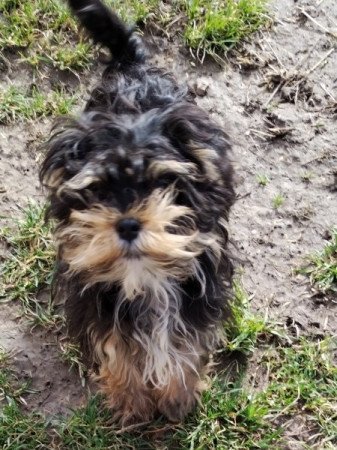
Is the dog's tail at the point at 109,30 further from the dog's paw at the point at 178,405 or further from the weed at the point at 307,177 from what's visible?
the dog's paw at the point at 178,405

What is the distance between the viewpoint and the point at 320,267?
3309 mm

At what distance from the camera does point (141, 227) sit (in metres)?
2.05

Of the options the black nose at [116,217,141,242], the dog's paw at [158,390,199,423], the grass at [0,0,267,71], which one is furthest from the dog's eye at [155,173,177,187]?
the grass at [0,0,267,71]

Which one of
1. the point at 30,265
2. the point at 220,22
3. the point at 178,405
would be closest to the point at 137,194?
the point at 178,405

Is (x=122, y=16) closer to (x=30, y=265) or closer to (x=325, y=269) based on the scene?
(x=30, y=265)

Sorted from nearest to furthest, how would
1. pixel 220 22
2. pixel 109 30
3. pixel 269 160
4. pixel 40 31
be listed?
pixel 109 30
pixel 269 160
pixel 220 22
pixel 40 31

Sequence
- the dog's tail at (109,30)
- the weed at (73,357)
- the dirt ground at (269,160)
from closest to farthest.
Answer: the dog's tail at (109,30), the weed at (73,357), the dirt ground at (269,160)

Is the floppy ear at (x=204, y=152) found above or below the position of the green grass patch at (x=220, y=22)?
above

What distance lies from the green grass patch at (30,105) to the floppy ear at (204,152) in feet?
5.07

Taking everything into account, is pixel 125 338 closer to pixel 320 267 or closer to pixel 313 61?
pixel 320 267

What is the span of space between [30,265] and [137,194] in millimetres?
1371

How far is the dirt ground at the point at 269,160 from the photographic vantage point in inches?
126

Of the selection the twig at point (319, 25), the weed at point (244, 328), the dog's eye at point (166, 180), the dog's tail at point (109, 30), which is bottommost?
the weed at point (244, 328)

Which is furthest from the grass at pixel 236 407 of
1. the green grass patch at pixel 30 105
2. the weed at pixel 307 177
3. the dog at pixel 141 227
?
the green grass patch at pixel 30 105
